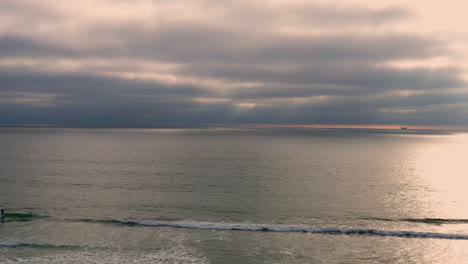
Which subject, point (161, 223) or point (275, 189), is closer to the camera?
point (161, 223)

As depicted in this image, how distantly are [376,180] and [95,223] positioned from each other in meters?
63.0

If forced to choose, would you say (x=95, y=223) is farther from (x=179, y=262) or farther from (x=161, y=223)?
(x=179, y=262)

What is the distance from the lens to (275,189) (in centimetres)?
6738

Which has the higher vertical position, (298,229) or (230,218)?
(230,218)

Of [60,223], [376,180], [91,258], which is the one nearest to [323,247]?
[91,258]

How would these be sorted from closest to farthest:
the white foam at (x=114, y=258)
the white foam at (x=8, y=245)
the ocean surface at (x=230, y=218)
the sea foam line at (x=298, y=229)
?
1. the white foam at (x=114, y=258)
2. the ocean surface at (x=230, y=218)
3. the white foam at (x=8, y=245)
4. the sea foam line at (x=298, y=229)

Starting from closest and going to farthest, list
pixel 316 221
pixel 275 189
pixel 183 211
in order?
Answer: pixel 316 221, pixel 183 211, pixel 275 189

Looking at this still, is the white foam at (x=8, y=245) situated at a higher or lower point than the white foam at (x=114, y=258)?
higher

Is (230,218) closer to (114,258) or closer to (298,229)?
(298,229)

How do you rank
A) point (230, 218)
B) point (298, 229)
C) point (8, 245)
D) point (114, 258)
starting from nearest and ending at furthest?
point (114, 258), point (8, 245), point (298, 229), point (230, 218)

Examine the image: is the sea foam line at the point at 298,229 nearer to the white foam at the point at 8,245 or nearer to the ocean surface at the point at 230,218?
the ocean surface at the point at 230,218

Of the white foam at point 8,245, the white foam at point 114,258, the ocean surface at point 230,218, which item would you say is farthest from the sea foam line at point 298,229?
the white foam at point 8,245

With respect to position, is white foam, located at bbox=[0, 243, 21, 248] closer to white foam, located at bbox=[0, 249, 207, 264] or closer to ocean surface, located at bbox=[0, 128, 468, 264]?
ocean surface, located at bbox=[0, 128, 468, 264]

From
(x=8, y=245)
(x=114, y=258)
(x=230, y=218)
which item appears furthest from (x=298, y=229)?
(x=8, y=245)
